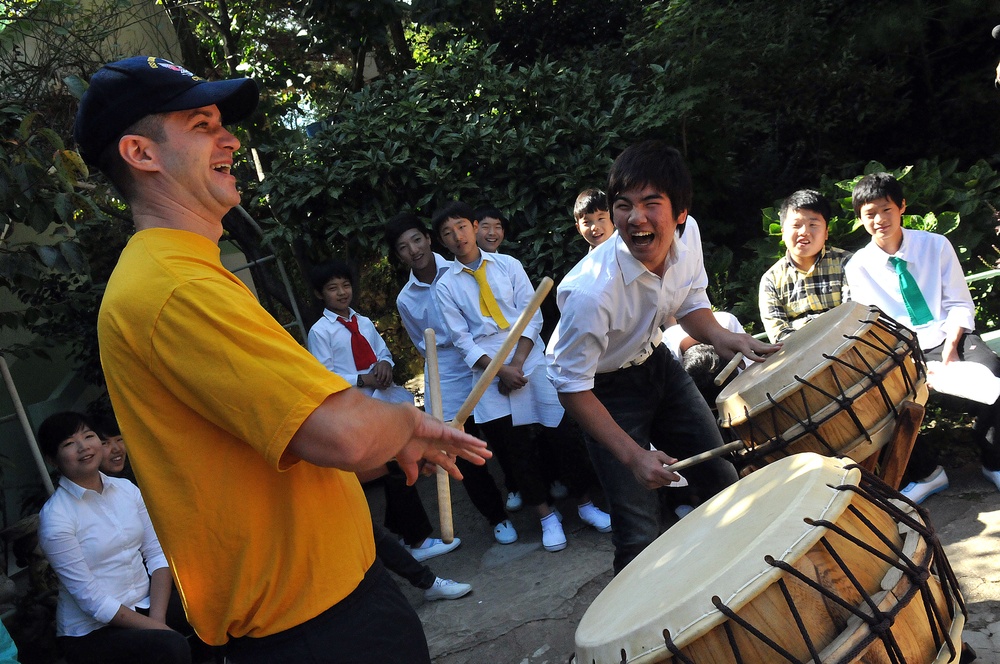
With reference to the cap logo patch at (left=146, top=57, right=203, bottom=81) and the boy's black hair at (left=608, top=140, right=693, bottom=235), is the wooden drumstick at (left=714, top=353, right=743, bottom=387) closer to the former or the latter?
the boy's black hair at (left=608, top=140, right=693, bottom=235)

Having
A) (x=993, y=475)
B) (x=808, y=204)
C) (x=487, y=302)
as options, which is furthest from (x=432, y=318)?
(x=993, y=475)

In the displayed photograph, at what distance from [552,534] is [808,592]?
10.5ft

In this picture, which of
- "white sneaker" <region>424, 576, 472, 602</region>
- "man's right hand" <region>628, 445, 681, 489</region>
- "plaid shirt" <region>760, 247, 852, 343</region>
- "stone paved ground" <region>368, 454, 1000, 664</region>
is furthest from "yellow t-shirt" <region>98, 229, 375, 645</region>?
"plaid shirt" <region>760, 247, 852, 343</region>

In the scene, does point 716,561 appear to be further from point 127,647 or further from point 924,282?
point 924,282

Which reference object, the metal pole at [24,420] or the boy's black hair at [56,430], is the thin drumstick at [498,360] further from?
the metal pole at [24,420]

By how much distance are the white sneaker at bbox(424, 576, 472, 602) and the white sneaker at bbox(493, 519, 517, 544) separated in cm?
61

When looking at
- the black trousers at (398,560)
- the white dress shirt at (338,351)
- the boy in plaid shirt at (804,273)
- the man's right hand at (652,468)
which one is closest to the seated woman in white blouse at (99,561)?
the black trousers at (398,560)

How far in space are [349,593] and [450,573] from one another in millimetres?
3196

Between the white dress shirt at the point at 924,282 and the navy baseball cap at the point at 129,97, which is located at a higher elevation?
the navy baseball cap at the point at 129,97

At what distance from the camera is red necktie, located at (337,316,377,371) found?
539 centimetres

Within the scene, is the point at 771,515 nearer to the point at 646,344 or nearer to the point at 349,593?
the point at 349,593

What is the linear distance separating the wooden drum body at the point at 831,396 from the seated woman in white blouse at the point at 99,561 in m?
2.58

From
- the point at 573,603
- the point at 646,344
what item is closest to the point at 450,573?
the point at 573,603

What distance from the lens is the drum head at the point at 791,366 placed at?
117 inches
